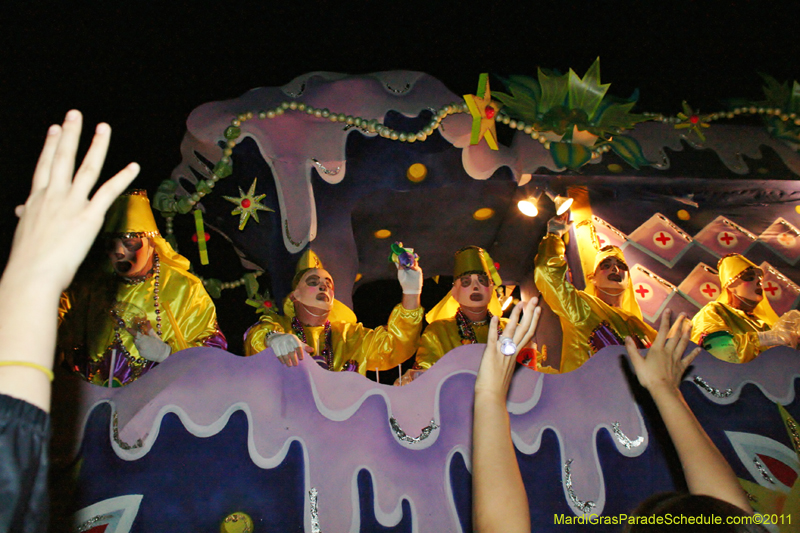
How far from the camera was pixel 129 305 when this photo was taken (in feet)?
9.46

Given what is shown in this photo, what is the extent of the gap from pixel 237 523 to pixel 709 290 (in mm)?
3693

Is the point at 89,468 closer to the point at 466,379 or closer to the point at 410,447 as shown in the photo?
the point at 410,447

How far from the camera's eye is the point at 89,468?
2.03 m

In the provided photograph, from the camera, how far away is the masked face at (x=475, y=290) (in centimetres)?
355

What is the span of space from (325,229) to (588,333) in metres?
1.73

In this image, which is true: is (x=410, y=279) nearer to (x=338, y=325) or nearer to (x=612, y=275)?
(x=338, y=325)

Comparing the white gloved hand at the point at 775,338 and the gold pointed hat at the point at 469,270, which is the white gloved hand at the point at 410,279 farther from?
the white gloved hand at the point at 775,338

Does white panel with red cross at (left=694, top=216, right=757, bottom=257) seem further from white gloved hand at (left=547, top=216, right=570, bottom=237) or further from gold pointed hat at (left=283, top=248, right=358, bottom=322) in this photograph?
gold pointed hat at (left=283, top=248, right=358, bottom=322)

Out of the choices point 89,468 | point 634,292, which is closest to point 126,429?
point 89,468

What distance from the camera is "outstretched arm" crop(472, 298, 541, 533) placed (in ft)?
3.45

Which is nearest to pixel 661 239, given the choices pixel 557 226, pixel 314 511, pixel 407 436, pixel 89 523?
pixel 557 226

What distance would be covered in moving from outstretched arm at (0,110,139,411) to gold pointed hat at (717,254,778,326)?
4.07m

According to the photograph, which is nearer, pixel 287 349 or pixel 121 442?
pixel 121 442

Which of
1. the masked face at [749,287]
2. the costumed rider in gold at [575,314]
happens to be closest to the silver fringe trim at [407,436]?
the costumed rider in gold at [575,314]
